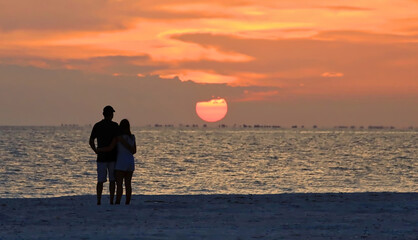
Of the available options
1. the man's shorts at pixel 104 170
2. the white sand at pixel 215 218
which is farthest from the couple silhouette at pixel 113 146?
the white sand at pixel 215 218

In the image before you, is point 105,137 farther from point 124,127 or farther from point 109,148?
point 124,127

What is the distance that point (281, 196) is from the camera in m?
18.3

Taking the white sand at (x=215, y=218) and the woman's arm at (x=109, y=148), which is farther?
the woman's arm at (x=109, y=148)

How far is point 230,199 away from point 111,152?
4.09m

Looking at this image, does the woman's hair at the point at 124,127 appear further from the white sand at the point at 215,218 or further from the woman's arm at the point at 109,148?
the white sand at the point at 215,218

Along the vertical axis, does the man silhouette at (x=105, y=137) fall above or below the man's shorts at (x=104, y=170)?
above

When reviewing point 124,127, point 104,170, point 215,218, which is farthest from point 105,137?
point 215,218

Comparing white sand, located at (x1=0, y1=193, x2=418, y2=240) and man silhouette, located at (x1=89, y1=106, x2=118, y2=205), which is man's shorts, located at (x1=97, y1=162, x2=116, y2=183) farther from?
white sand, located at (x1=0, y1=193, x2=418, y2=240)

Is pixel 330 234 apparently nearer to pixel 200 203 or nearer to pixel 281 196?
pixel 200 203

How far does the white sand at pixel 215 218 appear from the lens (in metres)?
11.3

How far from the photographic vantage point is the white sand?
11.3 m

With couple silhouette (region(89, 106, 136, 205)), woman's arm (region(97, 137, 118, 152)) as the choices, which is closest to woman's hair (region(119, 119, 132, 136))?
couple silhouette (region(89, 106, 136, 205))

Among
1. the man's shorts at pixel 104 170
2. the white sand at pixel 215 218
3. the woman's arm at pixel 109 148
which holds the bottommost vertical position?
the white sand at pixel 215 218

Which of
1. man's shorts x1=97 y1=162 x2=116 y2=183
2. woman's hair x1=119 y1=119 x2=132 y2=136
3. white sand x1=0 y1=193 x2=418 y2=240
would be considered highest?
woman's hair x1=119 y1=119 x2=132 y2=136
